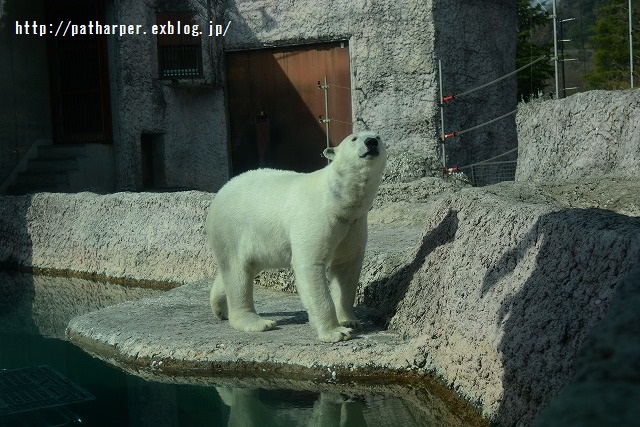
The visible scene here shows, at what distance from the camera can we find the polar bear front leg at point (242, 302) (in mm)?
4270

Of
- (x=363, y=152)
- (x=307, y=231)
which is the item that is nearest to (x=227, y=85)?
(x=307, y=231)

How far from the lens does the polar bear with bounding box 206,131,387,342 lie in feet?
12.6

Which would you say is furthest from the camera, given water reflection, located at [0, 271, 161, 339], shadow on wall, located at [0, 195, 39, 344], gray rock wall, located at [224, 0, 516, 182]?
gray rock wall, located at [224, 0, 516, 182]

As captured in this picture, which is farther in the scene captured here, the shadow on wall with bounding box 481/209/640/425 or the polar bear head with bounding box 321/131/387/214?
the polar bear head with bounding box 321/131/387/214

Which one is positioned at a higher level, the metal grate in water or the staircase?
the staircase

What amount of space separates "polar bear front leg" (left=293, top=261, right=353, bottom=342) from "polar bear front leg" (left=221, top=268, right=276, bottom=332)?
45cm

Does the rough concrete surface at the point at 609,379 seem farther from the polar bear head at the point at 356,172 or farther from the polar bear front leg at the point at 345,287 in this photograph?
the polar bear front leg at the point at 345,287

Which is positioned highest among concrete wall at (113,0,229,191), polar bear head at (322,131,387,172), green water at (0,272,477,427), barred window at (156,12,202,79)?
barred window at (156,12,202,79)

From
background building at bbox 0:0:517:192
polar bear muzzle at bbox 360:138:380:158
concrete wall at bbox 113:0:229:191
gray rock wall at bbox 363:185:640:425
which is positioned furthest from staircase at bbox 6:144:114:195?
polar bear muzzle at bbox 360:138:380:158

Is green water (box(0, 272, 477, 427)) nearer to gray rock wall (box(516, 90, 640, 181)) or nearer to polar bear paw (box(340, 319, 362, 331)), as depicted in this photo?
polar bear paw (box(340, 319, 362, 331))

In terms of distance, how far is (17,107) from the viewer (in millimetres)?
10938

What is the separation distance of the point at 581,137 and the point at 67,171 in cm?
741

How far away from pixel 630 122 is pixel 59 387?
10.9 ft

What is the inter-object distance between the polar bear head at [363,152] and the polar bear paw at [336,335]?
739 millimetres
